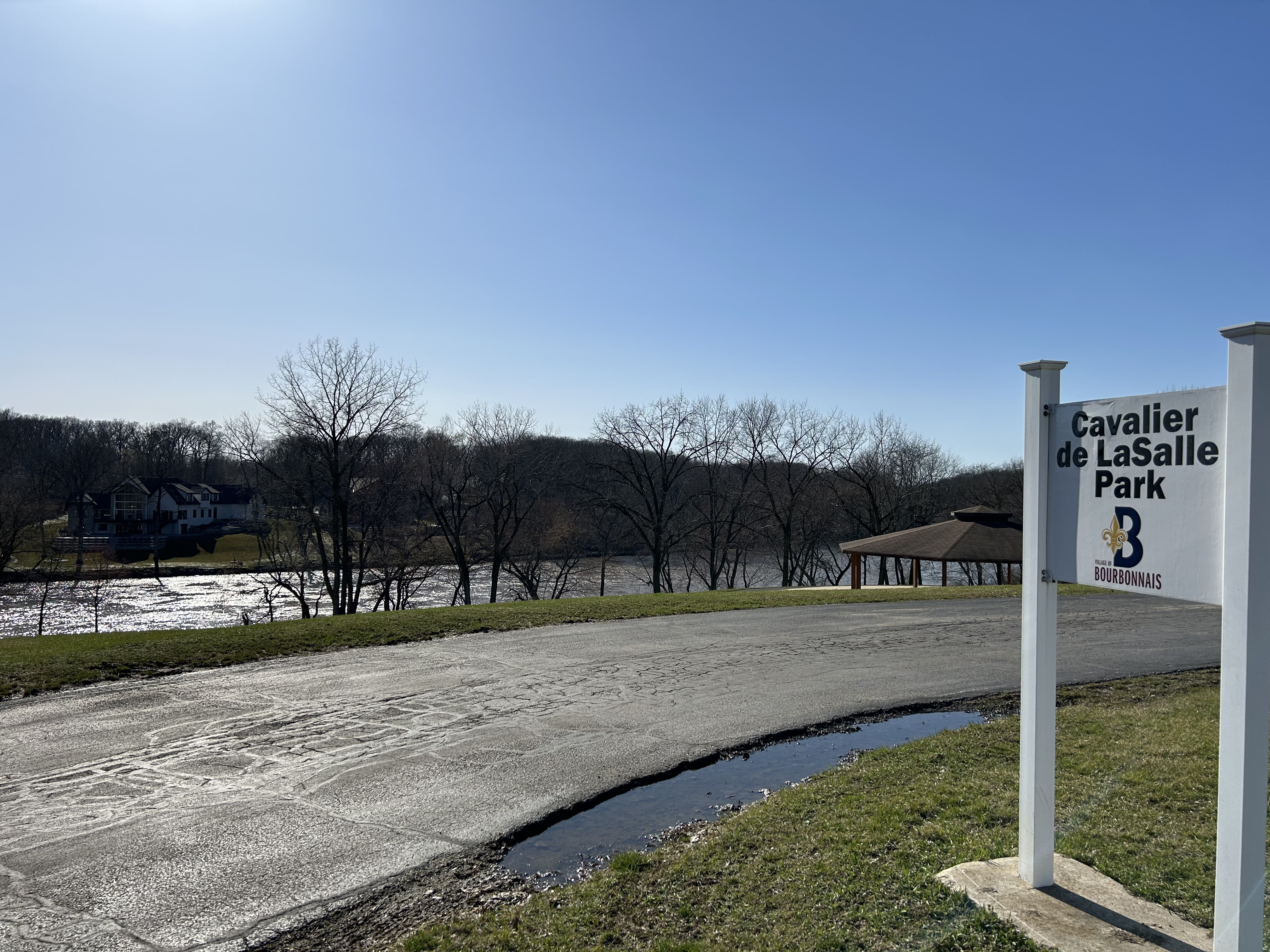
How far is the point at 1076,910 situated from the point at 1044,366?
237cm

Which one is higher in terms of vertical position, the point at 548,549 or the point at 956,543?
the point at 956,543

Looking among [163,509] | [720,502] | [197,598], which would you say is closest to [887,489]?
[720,502]

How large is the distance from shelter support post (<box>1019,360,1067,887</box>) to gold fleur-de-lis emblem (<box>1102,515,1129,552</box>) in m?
0.32

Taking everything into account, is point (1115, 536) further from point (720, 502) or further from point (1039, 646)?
point (720, 502)

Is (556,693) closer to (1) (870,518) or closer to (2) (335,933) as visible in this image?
(2) (335,933)

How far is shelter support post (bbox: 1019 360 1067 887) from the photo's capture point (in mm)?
3549

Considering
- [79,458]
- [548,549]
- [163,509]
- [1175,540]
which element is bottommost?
[548,549]

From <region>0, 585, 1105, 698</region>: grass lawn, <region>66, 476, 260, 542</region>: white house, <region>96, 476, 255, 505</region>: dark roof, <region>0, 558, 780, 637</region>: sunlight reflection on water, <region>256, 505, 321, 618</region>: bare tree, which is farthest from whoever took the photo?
<region>96, 476, 255, 505</region>: dark roof

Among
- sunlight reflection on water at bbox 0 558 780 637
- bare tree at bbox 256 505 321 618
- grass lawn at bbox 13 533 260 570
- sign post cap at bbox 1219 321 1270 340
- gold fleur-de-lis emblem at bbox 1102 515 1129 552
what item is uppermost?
sign post cap at bbox 1219 321 1270 340

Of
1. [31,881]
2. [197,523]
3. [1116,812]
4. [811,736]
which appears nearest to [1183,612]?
[811,736]

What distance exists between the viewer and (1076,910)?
10.9 feet

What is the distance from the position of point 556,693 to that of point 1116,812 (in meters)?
5.10

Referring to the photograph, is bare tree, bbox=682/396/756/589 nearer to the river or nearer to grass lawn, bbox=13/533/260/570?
the river

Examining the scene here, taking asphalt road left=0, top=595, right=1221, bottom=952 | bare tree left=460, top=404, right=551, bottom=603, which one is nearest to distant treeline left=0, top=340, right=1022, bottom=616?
bare tree left=460, top=404, right=551, bottom=603
